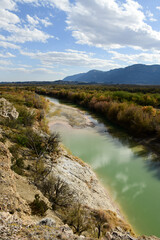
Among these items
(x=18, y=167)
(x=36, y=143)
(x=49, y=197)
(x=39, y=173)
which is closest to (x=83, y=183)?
(x=39, y=173)

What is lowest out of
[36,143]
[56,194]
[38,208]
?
[56,194]

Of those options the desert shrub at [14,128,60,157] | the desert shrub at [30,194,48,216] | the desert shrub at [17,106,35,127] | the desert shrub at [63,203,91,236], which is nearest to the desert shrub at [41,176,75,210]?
the desert shrub at [63,203,91,236]

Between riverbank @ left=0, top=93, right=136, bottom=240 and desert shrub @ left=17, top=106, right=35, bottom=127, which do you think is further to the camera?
desert shrub @ left=17, top=106, right=35, bottom=127

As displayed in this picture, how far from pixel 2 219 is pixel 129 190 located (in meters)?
13.9

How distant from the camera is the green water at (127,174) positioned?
506 inches

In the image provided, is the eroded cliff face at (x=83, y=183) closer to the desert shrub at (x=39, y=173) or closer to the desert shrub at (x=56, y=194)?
the desert shrub at (x=39, y=173)

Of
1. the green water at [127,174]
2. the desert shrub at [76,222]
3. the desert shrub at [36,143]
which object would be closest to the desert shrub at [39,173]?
the desert shrub at [36,143]

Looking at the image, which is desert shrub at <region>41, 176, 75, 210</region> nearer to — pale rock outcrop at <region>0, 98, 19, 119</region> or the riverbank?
the riverbank

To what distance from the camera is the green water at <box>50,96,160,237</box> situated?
12.9 meters

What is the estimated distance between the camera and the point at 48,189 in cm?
1041

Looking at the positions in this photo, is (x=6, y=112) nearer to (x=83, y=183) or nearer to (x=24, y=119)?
(x=24, y=119)

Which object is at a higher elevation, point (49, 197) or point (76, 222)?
point (49, 197)

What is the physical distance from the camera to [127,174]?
1816 cm

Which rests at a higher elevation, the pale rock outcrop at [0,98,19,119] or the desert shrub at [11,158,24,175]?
the pale rock outcrop at [0,98,19,119]
